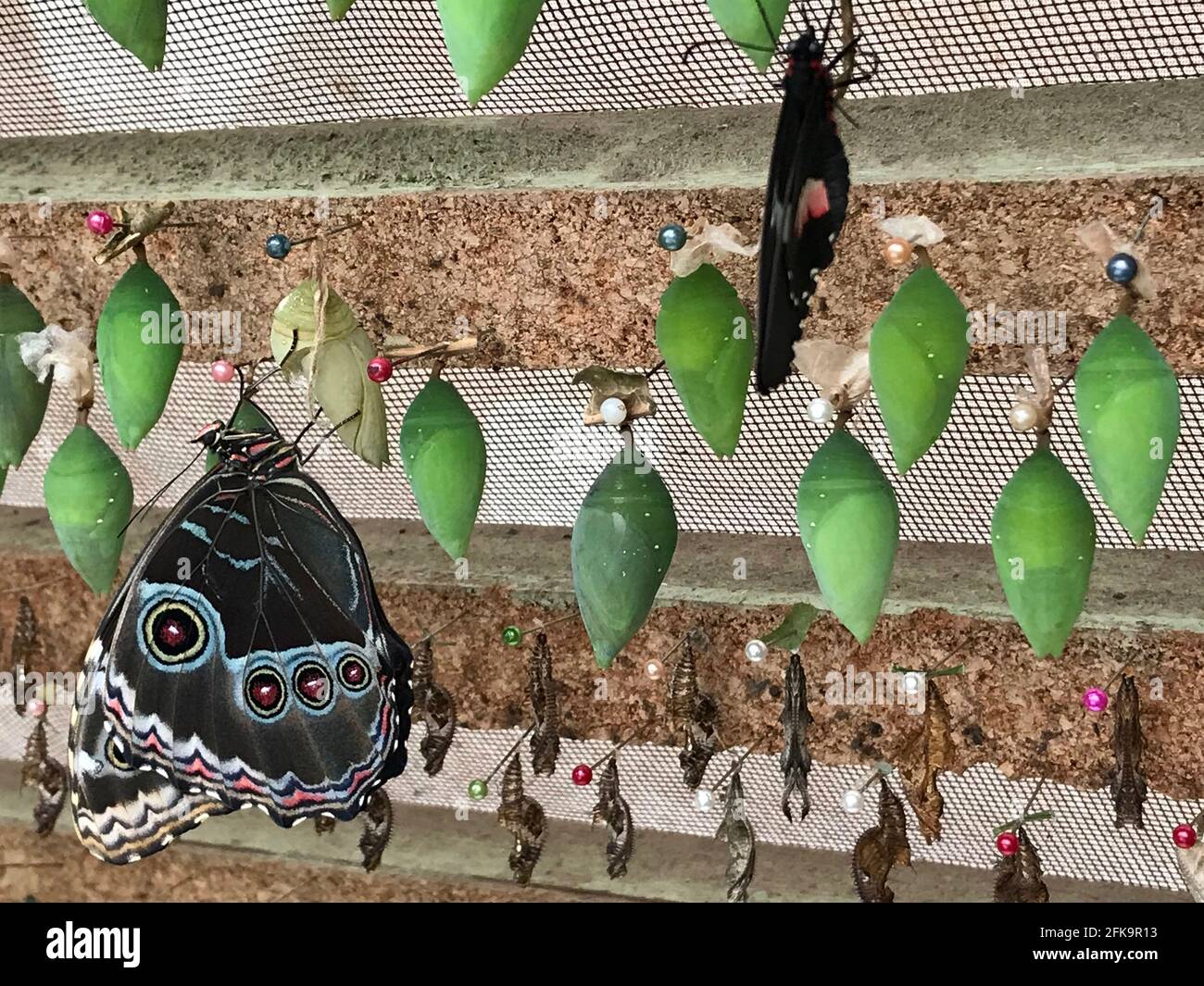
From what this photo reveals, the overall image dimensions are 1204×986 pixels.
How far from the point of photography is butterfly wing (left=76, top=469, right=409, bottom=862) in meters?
0.68

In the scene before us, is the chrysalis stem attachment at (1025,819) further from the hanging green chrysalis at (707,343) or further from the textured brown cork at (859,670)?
the hanging green chrysalis at (707,343)

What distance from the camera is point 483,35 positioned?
49 cm

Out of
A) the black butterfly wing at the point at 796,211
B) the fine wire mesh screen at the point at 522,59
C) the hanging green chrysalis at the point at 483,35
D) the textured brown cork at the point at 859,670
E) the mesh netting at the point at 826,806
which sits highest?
the fine wire mesh screen at the point at 522,59

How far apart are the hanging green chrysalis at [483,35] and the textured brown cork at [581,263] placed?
0.21 m

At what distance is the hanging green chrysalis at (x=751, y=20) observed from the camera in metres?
0.49

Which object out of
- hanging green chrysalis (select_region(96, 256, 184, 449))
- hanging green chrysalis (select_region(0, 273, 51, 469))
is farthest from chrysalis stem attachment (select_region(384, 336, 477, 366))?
hanging green chrysalis (select_region(0, 273, 51, 469))

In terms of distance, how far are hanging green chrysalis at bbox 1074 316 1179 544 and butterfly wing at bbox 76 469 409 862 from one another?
34cm

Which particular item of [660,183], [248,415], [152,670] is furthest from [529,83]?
[152,670]

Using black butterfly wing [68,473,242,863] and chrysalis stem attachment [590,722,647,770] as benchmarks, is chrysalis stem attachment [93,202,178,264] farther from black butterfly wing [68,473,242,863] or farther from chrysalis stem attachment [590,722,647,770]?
chrysalis stem attachment [590,722,647,770]

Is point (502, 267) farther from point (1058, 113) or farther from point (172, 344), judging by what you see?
point (1058, 113)

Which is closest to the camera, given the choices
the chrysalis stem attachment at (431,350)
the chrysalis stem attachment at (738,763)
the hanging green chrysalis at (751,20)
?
the hanging green chrysalis at (751,20)

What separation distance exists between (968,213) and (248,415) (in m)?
0.37

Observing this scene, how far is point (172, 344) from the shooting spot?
28.2 inches

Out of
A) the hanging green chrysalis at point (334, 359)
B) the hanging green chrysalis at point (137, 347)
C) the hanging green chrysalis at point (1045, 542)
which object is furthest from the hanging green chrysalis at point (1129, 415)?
the hanging green chrysalis at point (137, 347)
